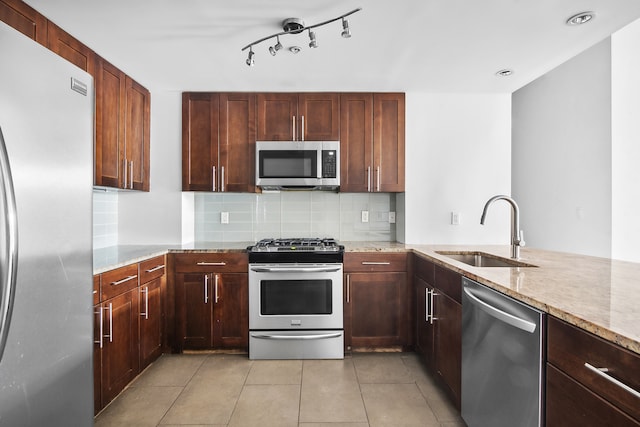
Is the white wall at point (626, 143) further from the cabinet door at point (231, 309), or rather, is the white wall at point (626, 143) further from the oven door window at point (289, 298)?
the cabinet door at point (231, 309)

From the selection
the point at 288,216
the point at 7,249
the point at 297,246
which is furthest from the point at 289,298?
Answer: the point at 7,249

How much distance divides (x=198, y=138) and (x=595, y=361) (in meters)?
3.00

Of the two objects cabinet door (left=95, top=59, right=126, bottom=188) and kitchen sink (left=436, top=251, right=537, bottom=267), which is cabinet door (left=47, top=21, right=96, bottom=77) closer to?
cabinet door (left=95, top=59, right=126, bottom=188)

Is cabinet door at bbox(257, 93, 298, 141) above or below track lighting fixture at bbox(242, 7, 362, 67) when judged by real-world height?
below

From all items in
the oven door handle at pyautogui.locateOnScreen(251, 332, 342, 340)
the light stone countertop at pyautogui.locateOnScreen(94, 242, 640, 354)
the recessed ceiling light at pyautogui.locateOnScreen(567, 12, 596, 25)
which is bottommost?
the oven door handle at pyautogui.locateOnScreen(251, 332, 342, 340)

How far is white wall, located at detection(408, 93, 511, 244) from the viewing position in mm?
3139

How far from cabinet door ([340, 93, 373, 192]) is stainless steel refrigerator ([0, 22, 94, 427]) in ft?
7.06

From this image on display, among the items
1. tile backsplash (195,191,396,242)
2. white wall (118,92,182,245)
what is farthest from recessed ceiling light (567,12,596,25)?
white wall (118,92,182,245)

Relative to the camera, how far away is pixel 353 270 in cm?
278

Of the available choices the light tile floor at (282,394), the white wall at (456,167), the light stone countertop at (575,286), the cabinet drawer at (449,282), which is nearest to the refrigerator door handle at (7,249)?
the light stone countertop at (575,286)

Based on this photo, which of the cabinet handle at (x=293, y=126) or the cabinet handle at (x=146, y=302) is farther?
the cabinet handle at (x=293, y=126)

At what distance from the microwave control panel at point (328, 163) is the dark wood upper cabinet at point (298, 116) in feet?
0.52

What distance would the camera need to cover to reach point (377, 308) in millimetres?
2783

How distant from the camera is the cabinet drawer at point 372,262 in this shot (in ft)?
9.11
